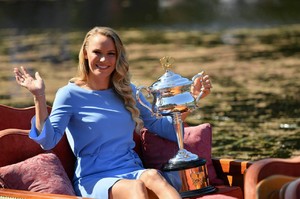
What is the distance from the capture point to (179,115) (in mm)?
4688

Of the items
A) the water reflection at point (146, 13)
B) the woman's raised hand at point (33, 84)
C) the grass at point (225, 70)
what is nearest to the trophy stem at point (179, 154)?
the woman's raised hand at point (33, 84)

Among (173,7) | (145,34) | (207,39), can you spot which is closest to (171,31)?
(145,34)

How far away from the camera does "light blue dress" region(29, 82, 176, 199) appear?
4656 millimetres

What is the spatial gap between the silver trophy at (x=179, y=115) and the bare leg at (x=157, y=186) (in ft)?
0.49

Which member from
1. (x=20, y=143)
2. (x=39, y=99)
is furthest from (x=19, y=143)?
(x=39, y=99)

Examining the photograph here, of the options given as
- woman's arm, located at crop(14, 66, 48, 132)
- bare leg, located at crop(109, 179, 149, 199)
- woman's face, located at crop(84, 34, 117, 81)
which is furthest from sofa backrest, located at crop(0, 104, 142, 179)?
bare leg, located at crop(109, 179, 149, 199)

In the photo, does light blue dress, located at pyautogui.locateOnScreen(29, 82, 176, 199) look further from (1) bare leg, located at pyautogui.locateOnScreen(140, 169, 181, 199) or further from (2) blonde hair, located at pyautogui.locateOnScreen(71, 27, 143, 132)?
(1) bare leg, located at pyautogui.locateOnScreen(140, 169, 181, 199)

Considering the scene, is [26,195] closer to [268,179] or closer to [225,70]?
[268,179]

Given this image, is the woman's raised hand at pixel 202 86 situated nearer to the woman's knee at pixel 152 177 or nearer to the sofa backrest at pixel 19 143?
the woman's knee at pixel 152 177

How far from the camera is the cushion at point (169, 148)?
5.04m

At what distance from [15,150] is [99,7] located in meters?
21.5

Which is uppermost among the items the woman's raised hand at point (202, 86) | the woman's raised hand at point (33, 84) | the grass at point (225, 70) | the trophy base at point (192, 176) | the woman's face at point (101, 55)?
the woman's face at point (101, 55)

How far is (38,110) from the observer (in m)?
4.49

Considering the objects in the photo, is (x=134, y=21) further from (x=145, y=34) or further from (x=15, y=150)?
(x=15, y=150)
